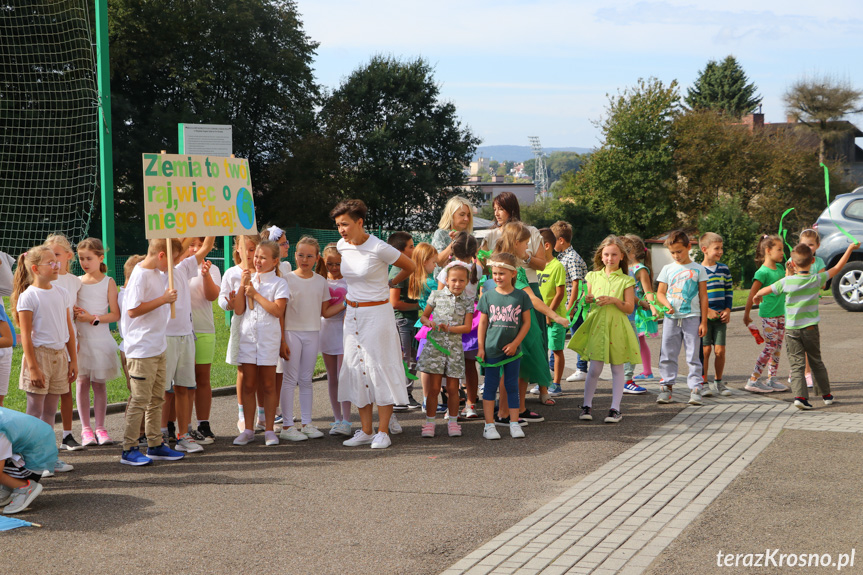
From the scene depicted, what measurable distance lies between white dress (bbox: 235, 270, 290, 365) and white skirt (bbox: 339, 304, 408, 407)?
577mm

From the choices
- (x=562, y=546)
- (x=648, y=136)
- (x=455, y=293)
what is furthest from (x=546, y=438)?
(x=648, y=136)

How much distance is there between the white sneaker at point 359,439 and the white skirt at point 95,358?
77.9 inches

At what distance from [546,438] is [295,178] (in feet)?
105

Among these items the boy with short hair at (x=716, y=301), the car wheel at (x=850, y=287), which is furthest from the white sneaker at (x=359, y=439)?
the car wheel at (x=850, y=287)

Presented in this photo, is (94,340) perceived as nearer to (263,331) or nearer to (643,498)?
(263,331)

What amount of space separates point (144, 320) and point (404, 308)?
7.92ft

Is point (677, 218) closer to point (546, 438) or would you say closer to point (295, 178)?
point (295, 178)

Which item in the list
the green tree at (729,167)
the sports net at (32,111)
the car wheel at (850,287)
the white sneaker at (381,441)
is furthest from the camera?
the green tree at (729,167)

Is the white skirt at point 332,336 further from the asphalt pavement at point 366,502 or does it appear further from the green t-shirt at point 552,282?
the green t-shirt at point 552,282

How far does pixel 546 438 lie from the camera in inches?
274

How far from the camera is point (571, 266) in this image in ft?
30.3

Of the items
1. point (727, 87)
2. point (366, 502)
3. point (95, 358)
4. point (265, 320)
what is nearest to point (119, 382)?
point (95, 358)

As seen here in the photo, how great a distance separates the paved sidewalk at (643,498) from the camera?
421 cm

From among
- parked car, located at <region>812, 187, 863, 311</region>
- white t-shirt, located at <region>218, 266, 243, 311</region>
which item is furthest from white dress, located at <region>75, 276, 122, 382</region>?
parked car, located at <region>812, 187, 863, 311</region>
